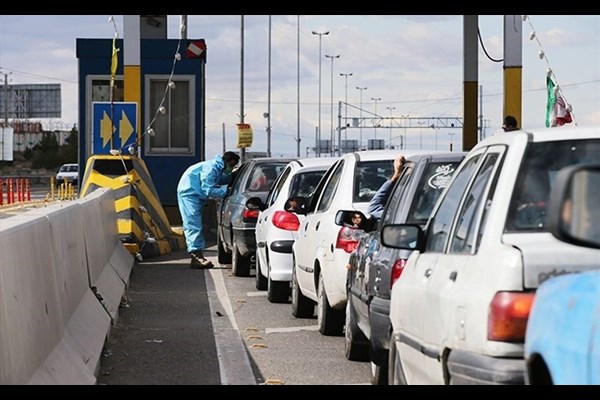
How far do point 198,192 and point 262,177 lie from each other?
1.38 metres

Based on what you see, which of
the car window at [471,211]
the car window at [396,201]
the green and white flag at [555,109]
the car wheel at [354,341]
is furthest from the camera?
the green and white flag at [555,109]

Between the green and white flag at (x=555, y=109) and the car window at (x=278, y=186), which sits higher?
the green and white flag at (x=555, y=109)

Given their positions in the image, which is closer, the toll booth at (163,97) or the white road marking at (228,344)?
the white road marking at (228,344)

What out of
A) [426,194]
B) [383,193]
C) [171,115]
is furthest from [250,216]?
[171,115]

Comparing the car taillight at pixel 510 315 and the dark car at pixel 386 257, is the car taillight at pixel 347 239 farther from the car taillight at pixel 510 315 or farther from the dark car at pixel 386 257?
the car taillight at pixel 510 315

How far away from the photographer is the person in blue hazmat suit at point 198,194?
21484mm

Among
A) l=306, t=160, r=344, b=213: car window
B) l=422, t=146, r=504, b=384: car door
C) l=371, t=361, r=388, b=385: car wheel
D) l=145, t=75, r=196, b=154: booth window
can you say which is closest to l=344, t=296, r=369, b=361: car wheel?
l=371, t=361, r=388, b=385: car wheel

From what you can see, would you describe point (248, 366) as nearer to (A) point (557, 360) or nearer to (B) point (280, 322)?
(B) point (280, 322)

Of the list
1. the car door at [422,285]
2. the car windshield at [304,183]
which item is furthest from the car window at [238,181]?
the car door at [422,285]

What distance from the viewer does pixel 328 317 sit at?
41.6ft

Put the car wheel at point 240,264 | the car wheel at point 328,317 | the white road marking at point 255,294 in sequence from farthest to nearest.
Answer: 1. the car wheel at point 240,264
2. the white road marking at point 255,294
3. the car wheel at point 328,317

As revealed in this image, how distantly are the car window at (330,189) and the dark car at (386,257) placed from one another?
7.72ft
